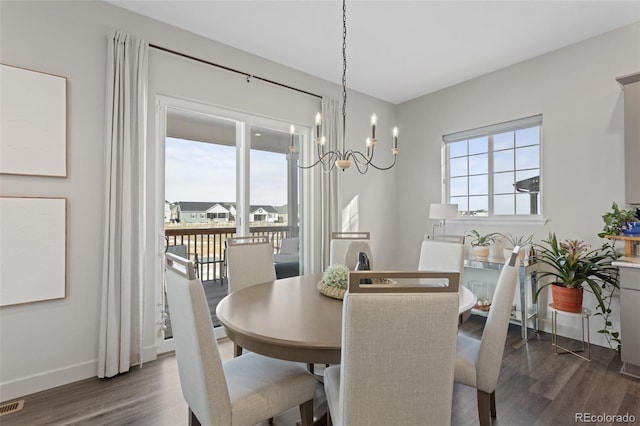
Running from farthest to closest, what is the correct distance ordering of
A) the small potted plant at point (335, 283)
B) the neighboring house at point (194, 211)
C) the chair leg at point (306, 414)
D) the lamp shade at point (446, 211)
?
the lamp shade at point (446, 211), the neighboring house at point (194, 211), the small potted plant at point (335, 283), the chair leg at point (306, 414)

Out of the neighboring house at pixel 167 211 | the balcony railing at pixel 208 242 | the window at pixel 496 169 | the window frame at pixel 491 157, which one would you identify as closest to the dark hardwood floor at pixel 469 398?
the balcony railing at pixel 208 242

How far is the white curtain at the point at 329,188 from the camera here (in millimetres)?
3848

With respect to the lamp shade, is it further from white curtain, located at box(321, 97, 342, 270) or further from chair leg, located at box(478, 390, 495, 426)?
chair leg, located at box(478, 390, 495, 426)

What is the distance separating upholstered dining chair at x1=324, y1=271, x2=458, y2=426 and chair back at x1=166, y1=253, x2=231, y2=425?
0.49 m

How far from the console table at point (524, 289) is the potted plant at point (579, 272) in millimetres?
186

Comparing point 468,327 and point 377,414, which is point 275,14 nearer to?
point 377,414

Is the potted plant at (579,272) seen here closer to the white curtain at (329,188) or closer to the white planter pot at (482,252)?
the white planter pot at (482,252)

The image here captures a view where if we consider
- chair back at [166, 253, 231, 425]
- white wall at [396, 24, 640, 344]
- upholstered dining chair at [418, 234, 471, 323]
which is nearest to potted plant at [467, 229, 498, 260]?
white wall at [396, 24, 640, 344]

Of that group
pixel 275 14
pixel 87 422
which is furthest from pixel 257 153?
pixel 87 422

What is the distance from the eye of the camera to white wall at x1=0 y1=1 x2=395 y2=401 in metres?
2.17

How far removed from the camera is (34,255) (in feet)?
7.26

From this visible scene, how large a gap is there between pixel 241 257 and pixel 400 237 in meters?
2.92

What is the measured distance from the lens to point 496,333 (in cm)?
161

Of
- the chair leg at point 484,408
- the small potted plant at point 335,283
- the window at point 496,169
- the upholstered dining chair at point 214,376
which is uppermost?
the window at point 496,169
